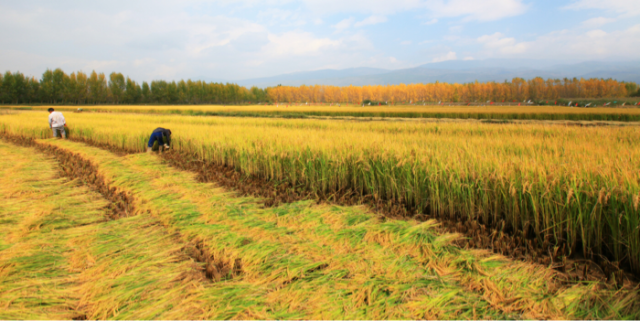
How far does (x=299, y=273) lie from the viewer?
2.56m

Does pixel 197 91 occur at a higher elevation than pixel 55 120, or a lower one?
higher

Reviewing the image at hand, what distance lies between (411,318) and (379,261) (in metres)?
0.74

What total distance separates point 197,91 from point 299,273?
325 ft

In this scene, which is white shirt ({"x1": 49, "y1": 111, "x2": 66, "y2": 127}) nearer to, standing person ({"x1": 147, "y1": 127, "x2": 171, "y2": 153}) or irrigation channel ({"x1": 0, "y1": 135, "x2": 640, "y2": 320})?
standing person ({"x1": 147, "y1": 127, "x2": 171, "y2": 153})

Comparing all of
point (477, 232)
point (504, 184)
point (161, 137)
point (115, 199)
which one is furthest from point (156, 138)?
point (504, 184)

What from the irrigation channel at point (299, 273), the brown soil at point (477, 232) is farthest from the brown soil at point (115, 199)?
the brown soil at point (477, 232)

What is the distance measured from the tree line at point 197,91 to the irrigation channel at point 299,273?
77640mm

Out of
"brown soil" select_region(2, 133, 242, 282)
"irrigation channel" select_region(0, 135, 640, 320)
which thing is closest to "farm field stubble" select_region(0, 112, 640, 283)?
"irrigation channel" select_region(0, 135, 640, 320)

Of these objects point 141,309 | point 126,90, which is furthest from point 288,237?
point 126,90

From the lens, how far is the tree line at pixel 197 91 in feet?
222

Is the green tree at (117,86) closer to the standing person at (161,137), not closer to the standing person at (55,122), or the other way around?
the standing person at (55,122)

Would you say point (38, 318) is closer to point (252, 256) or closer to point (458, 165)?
point (252, 256)

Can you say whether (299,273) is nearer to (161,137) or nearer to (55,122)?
(161,137)

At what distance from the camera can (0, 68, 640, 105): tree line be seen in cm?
6756
